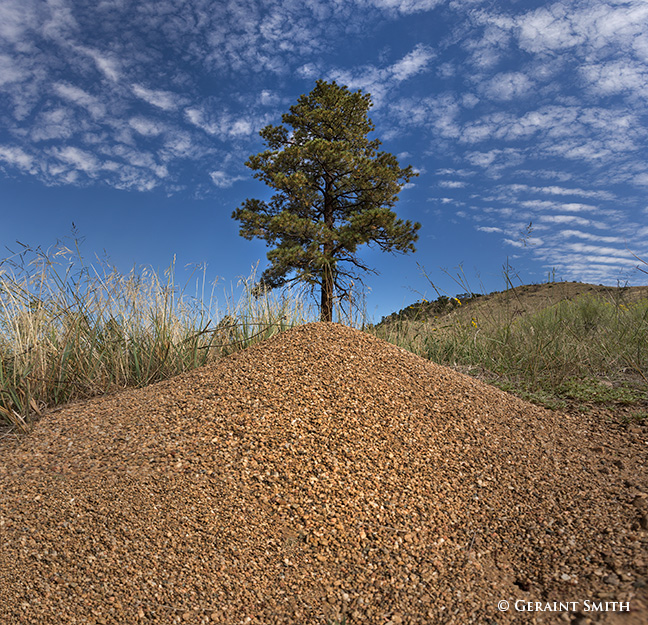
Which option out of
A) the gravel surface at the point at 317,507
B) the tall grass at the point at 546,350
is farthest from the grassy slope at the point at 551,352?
the gravel surface at the point at 317,507

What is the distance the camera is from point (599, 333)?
531 centimetres

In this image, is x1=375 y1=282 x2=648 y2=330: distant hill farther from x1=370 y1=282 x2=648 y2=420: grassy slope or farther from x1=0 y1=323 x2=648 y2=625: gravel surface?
x1=0 y1=323 x2=648 y2=625: gravel surface

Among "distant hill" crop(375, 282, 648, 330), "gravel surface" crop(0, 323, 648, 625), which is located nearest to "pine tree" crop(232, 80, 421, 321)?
"distant hill" crop(375, 282, 648, 330)

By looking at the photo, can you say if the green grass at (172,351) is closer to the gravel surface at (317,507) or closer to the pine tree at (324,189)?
the gravel surface at (317,507)

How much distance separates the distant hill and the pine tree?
11.2ft

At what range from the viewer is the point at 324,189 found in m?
13.5

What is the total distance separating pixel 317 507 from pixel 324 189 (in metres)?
12.1

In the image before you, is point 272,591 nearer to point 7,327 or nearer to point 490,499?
point 490,499

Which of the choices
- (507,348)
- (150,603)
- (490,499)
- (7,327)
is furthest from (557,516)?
(7,327)

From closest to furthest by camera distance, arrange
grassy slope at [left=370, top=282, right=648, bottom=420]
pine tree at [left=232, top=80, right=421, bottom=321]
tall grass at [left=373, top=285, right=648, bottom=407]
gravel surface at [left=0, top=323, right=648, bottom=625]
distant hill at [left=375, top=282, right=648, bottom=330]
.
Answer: gravel surface at [left=0, top=323, right=648, bottom=625], grassy slope at [left=370, top=282, right=648, bottom=420], tall grass at [left=373, top=285, right=648, bottom=407], distant hill at [left=375, top=282, right=648, bottom=330], pine tree at [left=232, top=80, right=421, bottom=321]

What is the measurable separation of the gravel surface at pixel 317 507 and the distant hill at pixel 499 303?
9.26 ft

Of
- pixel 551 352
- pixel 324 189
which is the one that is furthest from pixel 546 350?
pixel 324 189

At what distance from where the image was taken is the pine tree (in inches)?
466

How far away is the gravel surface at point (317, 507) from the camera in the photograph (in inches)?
70.2
